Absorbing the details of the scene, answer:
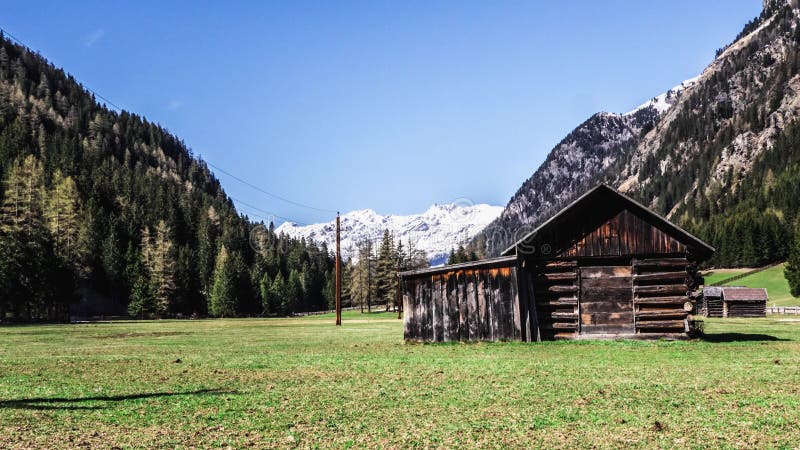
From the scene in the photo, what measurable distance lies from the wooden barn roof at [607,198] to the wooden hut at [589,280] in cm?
5

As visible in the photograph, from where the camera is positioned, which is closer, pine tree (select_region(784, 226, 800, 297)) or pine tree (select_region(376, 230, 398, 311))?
pine tree (select_region(784, 226, 800, 297))

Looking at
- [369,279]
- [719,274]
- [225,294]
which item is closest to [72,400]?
[225,294]

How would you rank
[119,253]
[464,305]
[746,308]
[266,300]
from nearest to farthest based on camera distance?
[464,305]
[746,308]
[119,253]
[266,300]

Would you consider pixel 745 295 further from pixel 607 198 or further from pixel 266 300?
pixel 266 300

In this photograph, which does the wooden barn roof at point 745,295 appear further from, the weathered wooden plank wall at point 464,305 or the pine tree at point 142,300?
the pine tree at point 142,300

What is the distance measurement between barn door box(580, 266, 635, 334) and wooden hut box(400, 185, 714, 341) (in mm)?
46

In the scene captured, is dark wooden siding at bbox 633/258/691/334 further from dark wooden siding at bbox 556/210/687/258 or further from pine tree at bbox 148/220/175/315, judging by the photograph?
pine tree at bbox 148/220/175/315

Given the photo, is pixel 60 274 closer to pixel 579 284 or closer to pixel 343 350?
pixel 343 350

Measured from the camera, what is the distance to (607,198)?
3058 centimetres

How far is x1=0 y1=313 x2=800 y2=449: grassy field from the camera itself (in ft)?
34.1

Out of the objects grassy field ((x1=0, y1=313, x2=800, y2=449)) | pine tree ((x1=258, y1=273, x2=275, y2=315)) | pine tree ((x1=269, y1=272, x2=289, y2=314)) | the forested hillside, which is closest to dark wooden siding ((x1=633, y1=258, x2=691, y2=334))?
grassy field ((x1=0, y1=313, x2=800, y2=449))

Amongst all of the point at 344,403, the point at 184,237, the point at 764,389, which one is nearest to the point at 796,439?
the point at 764,389

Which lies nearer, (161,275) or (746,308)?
(746,308)

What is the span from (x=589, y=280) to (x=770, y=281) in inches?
4696
